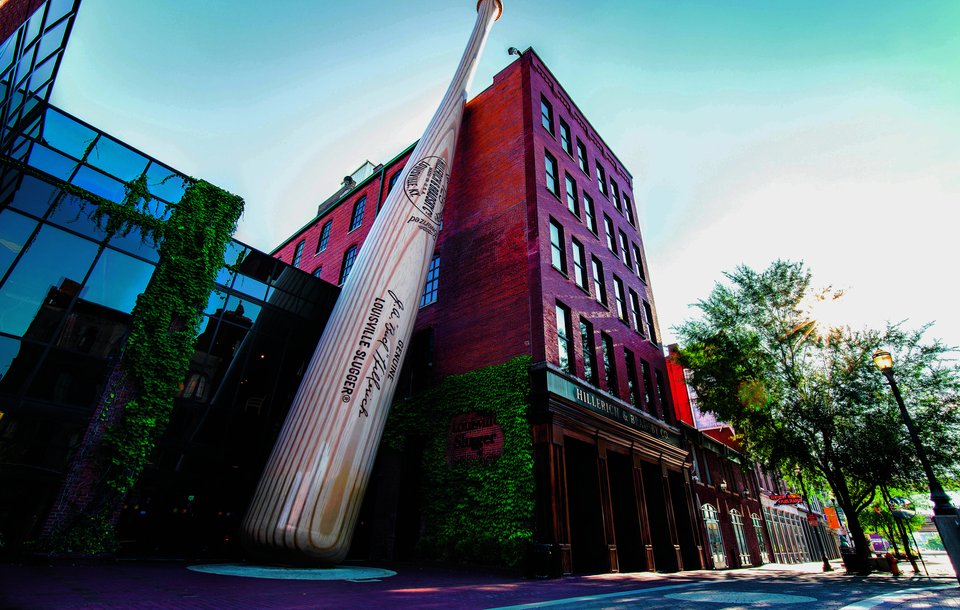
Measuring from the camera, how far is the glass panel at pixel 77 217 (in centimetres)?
1035

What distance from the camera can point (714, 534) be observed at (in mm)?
20109

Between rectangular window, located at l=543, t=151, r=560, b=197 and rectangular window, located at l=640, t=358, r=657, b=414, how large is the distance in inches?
325

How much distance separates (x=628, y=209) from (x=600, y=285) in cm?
903

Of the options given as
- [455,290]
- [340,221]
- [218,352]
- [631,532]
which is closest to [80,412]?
[218,352]

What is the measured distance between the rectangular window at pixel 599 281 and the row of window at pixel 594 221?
4.93 feet

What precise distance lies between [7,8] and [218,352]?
27.4 ft

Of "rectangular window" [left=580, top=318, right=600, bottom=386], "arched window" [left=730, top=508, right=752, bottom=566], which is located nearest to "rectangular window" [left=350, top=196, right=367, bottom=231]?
"rectangular window" [left=580, top=318, right=600, bottom=386]

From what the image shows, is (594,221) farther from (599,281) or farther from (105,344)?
(105,344)

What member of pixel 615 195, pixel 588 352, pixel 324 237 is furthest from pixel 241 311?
pixel 615 195

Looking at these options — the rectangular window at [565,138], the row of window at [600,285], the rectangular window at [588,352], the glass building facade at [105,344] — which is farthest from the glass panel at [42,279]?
the rectangular window at [565,138]

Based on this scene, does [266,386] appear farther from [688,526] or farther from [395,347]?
[688,526]

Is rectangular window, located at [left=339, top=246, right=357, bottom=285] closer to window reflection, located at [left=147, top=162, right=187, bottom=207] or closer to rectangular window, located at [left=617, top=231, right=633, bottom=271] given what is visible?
window reflection, located at [left=147, top=162, right=187, bottom=207]

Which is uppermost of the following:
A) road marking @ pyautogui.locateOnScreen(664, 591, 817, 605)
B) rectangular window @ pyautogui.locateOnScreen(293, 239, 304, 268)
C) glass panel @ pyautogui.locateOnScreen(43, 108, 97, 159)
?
rectangular window @ pyautogui.locateOnScreen(293, 239, 304, 268)

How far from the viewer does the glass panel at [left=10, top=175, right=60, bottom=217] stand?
32.4 ft
